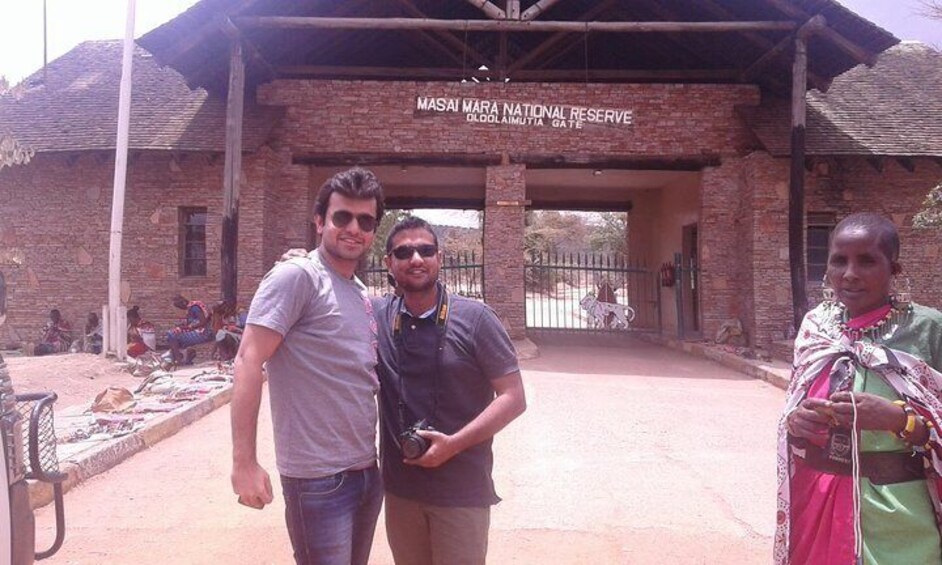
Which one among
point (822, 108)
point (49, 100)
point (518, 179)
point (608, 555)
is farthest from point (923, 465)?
point (49, 100)

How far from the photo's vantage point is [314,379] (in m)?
2.24

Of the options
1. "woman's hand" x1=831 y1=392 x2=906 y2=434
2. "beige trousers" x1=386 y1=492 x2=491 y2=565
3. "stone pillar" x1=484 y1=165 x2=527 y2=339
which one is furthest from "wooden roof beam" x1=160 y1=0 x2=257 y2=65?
"woman's hand" x1=831 y1=392 x2=906 y2=434

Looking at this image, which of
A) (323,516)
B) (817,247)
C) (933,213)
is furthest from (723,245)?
(323,516)

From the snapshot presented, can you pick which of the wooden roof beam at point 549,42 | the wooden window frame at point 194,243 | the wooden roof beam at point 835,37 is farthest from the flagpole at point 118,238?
the wooden roof beam at point 835,37

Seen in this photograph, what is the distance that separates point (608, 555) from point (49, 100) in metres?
14.9

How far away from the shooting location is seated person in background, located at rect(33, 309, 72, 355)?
41.5 feet

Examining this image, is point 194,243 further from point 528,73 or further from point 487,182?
point 528,73

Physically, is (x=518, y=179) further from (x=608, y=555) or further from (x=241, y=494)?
(x=241, y=494)

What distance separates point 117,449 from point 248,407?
4358 mm

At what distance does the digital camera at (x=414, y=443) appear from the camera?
2225 mm

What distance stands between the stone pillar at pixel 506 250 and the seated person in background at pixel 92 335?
6.60 m

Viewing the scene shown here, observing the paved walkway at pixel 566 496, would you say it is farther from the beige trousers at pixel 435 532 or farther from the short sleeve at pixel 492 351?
the short sleeve at pixel 492 351

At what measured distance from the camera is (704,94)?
12.8m

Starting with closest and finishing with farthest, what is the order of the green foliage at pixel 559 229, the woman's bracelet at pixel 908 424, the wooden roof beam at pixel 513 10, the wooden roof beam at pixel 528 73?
the woman's bracelet at pixel 908 424, the wooden roof beam at pixel 513 10, the wooden roof beam at pixel 528 73, the green foliage at pixel 559 229
